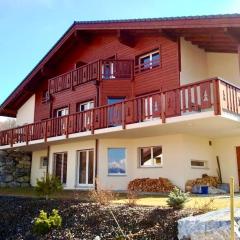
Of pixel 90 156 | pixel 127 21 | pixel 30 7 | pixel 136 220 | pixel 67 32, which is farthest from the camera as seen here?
pixel 67 32

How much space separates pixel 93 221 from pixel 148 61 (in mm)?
10235

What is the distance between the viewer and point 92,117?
16.8 m

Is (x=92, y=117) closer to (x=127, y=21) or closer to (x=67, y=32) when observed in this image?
(x=127, y=21)

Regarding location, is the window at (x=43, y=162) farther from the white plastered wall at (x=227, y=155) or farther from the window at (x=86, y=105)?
the white plastered wall at (x=227, y=155)

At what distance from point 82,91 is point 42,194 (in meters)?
7.15

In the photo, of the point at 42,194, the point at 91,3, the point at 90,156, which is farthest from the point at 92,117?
the point at 91,3

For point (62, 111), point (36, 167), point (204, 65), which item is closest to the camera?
point (204, 65)

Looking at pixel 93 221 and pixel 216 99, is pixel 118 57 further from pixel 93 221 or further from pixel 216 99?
pixel 93 221

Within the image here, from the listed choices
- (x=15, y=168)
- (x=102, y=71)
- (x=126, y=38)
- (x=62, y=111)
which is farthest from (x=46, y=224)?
(x=15, y=168)

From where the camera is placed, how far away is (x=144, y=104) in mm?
14617

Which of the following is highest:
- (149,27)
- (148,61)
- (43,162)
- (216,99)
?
(149,27)

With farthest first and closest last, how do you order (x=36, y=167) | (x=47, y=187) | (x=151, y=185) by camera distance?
1. (x=36, y=167)
2. (x=151, y=185)
3. (x=47, y=187)

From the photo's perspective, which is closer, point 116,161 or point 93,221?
point 93,221

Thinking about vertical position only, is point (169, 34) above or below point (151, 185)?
above
